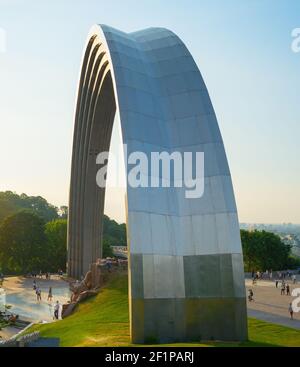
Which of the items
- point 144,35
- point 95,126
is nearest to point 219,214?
point 144,35

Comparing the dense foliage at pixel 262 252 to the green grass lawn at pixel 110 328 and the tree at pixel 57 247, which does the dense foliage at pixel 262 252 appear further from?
the green grass lawn at pixel 110 328

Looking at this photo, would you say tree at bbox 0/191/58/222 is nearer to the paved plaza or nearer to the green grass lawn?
the paved plaza

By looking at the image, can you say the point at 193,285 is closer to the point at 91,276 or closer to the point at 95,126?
the point at 91,276

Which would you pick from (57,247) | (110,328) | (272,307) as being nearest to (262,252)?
(57,247)

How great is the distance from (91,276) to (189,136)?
1837cm

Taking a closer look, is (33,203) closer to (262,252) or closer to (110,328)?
(262,252)

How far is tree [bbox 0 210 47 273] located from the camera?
69.7 meters

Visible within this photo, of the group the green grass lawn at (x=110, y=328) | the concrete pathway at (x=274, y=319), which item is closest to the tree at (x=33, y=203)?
the green grass lawn at (x=110, y=328)

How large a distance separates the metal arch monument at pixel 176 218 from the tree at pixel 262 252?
63.7 m

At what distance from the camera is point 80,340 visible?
2077 cm

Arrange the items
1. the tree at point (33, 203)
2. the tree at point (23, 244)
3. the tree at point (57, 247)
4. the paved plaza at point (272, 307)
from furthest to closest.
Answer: the tree at point (33, 203) < the tree at point (57, 247) < the tree at point (23, 244) < the paved plaza at point (272, 307)

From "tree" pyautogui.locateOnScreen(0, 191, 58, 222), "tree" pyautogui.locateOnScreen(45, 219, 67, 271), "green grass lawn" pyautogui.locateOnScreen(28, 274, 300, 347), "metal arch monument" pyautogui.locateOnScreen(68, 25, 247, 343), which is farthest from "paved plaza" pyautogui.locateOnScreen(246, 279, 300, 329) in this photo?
"tree" pyautogui.locateOnScreen(0, 191, 58, 222)

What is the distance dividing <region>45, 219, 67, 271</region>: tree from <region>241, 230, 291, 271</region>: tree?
33238 millimetres

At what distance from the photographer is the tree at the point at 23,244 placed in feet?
229
